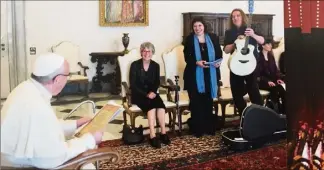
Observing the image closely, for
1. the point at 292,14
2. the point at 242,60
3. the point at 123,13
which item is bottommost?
the point at 242,60

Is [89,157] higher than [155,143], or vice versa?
[89,157]

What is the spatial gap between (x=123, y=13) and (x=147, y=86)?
146 inches

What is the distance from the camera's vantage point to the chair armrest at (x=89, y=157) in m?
1.99

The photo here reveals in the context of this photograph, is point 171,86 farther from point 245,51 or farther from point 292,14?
point 292,14

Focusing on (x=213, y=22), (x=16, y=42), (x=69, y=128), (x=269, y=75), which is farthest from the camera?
(x=213, y=22)

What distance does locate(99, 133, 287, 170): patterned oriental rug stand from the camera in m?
3.61

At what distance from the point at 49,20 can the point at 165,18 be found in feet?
7.73

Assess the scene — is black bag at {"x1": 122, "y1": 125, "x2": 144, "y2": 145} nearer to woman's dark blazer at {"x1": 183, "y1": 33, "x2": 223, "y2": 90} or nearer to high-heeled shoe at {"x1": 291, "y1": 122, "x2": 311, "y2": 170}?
woman's dark blazer at {"x1": 183, "y1": 33, "x2": 223, "y2": 90}

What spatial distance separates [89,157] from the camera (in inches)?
80.5

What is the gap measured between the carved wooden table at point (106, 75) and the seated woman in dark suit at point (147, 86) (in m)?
3.11

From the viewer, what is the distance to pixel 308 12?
1.90m

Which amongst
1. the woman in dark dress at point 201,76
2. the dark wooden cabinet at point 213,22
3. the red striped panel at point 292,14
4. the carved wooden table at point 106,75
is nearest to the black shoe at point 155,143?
the woman in dark dress at point 201,76

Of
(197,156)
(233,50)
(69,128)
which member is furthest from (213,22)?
(69,128)

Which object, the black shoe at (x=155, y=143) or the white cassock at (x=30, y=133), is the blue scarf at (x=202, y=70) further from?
the white cassock at (x=30, y=133)
